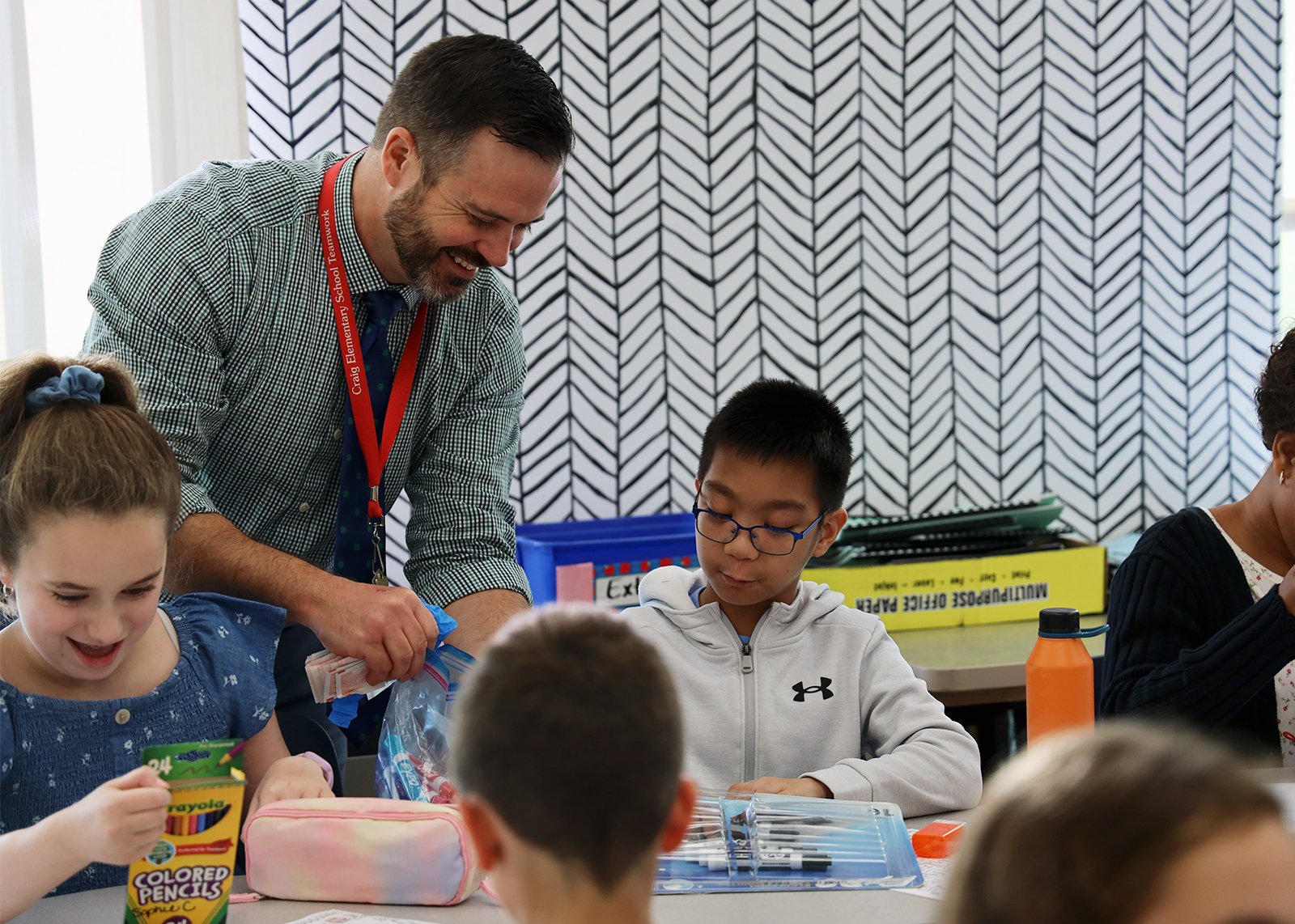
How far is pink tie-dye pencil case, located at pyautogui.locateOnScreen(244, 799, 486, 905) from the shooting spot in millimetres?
1096

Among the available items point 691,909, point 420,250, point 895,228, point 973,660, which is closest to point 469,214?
point 420,250

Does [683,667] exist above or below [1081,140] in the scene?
below

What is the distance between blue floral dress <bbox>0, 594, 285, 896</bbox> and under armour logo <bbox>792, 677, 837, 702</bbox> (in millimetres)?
706

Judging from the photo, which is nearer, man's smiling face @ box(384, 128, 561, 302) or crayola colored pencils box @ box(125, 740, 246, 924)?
crayola colored pencils box @ box(125, 740, 246, 924)

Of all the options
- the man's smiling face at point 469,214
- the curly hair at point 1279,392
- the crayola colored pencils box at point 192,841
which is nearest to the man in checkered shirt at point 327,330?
the man's smiling face at point 469,214

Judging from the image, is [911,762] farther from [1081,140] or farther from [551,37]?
[1081,140]

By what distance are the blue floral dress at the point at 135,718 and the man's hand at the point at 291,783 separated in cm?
12

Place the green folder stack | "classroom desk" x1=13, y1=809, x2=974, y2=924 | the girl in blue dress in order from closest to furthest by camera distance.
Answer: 1. "classroom desk" x1=13, y1=809, x2=974, y2=924
2. the girl in blue dress
3. the green folder stack

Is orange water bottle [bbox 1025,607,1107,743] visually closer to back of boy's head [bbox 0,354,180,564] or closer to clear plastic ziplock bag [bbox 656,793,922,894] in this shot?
clear plastic ziplock bag [bbox 656,793,922,894]

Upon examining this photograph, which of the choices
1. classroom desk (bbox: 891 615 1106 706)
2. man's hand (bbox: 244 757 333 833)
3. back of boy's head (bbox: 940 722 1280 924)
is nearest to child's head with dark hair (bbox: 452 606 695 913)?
back of boy's head (bbox: 940 722 1280 924)

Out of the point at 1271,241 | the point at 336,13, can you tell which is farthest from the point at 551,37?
the point at 1271,241

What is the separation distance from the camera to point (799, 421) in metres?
1.71

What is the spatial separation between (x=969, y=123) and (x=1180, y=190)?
650 millimetres

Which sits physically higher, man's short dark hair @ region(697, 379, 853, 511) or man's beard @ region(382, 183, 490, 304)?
man's beard @ region(382, 183, 490, 304)
